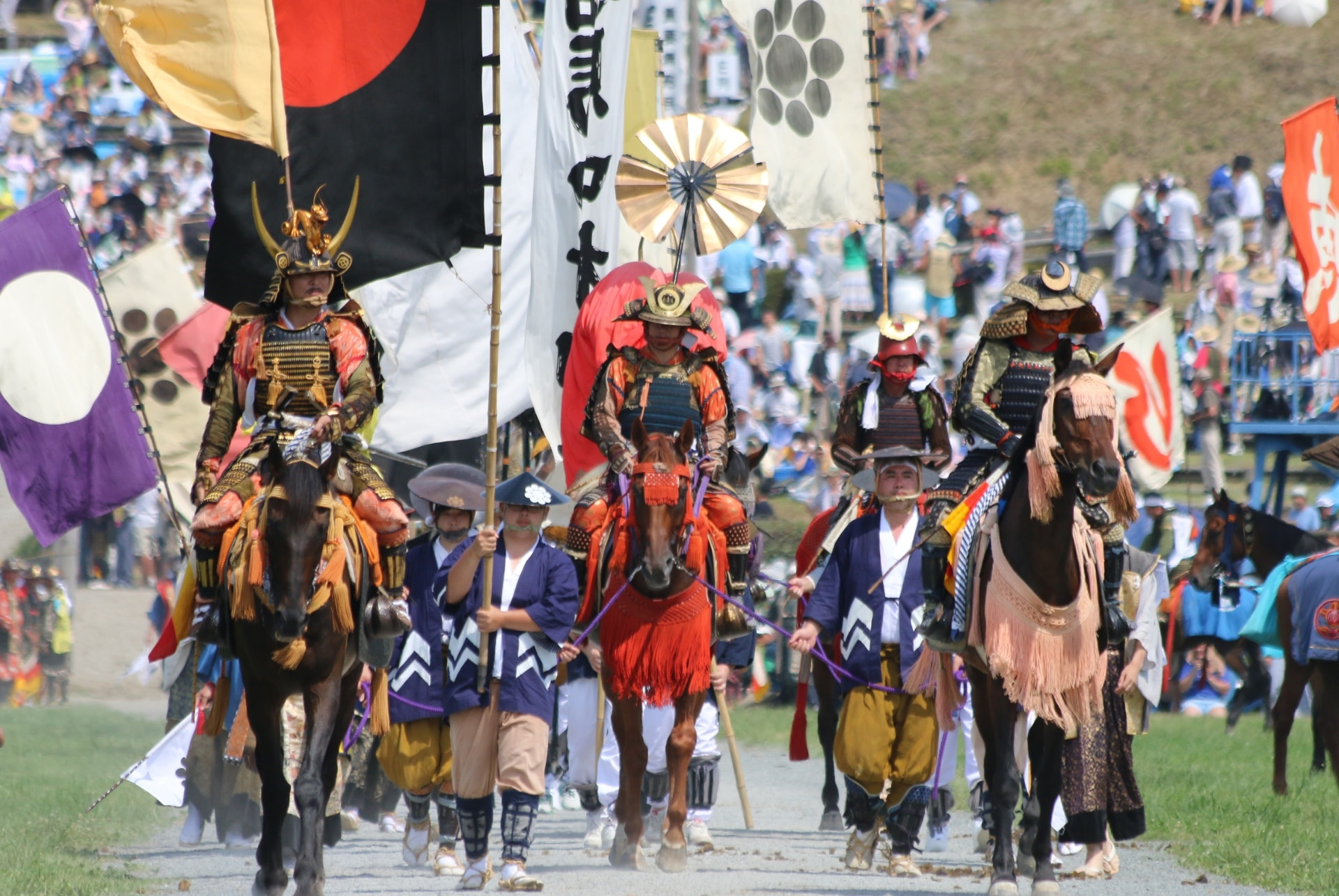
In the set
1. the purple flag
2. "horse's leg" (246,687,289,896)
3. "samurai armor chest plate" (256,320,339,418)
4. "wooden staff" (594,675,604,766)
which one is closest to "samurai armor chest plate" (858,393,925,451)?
"wooden staff" (594,675,604,766)

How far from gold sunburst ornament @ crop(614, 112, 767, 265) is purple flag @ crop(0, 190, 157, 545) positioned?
3399mm

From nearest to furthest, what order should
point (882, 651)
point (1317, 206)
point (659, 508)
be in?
point (659, 508) < point (882, 651) < point (1317, 206)

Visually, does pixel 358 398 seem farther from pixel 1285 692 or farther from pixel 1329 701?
pixel 1285 692

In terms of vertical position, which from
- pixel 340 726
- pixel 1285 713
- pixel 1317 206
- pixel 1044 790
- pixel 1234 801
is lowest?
pixel 1234 801

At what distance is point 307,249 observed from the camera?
349 inches

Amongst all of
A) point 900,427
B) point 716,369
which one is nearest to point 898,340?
point 900,427

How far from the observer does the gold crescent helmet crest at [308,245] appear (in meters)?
8.75

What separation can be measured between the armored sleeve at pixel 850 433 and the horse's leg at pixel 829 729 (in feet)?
4.30

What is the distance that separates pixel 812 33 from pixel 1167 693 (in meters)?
8.89

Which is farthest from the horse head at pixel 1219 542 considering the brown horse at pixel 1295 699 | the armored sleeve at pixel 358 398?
the armored sleeve at pixel 358 398

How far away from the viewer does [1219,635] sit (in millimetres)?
18484

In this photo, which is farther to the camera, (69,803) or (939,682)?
(69,803)

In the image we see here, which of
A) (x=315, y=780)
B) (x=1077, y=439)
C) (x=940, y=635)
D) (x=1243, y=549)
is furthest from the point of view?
(x=1243, y=549)

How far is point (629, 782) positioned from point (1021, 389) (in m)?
2.89
